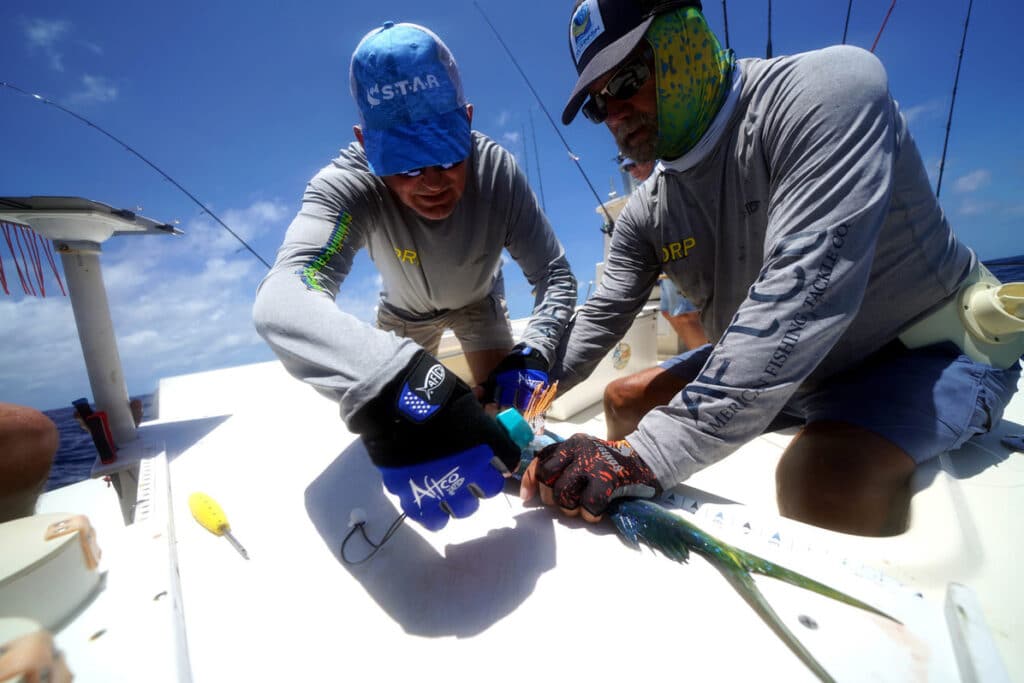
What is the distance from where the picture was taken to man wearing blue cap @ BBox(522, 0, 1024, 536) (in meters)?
0.83

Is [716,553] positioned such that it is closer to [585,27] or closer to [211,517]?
[211,517]

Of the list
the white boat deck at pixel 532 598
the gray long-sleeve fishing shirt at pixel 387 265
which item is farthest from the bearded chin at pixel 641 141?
the white boat deck at pixel 532 598

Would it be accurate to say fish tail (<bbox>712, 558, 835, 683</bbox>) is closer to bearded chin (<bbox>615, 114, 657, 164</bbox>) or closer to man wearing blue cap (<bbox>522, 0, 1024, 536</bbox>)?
man wearing blue cap (<bbox>522, 0, 1024, 536</bbox>)

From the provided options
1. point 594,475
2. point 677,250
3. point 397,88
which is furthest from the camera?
point 677,250

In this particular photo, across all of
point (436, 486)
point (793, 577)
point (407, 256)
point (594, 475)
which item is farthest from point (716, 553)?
point (407, 256)

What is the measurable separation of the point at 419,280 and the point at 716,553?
1.49 metres

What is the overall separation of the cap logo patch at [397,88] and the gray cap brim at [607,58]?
45cm

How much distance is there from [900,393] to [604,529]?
941 mm

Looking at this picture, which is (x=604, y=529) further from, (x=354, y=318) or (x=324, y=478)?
(x=324, y=478)

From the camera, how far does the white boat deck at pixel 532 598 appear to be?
1.63 ft

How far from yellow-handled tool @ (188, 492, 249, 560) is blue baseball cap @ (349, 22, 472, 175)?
98cm

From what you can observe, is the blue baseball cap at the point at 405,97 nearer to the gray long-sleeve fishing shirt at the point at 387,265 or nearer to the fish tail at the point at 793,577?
the gray long-sleeve fishing shirt at the point at 387,265

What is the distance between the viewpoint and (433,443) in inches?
27.5

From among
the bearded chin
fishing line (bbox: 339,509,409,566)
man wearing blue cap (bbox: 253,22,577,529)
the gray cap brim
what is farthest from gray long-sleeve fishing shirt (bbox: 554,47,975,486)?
fishing line (bbox: 339,509,409,566)
